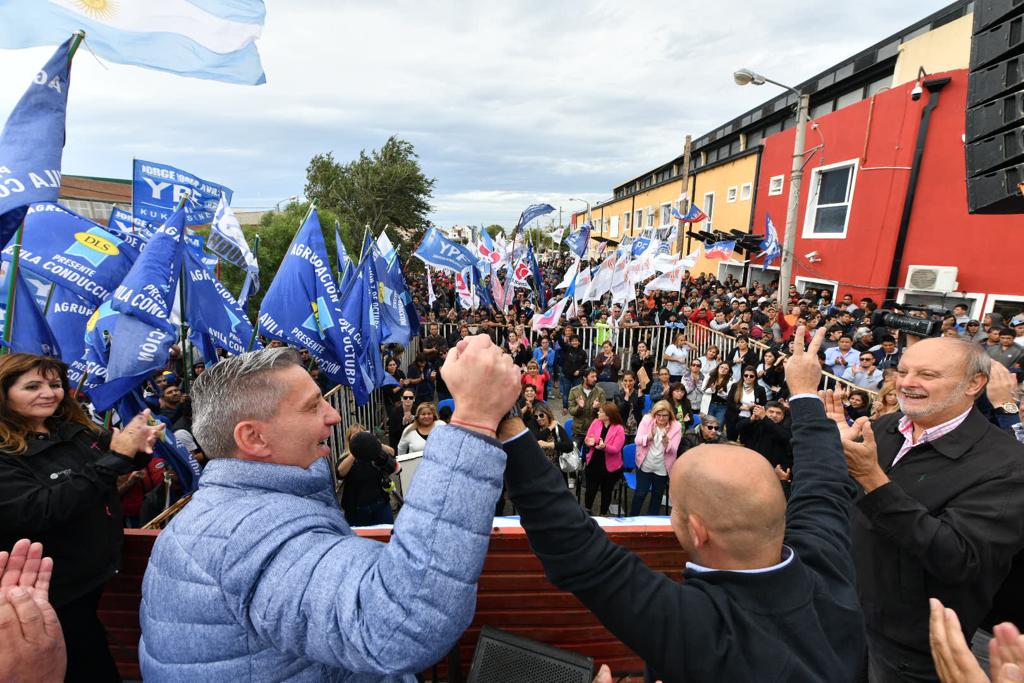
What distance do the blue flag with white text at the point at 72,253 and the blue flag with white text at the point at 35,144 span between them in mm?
1219

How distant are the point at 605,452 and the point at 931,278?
12499 mm

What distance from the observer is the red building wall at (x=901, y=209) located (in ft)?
38.4

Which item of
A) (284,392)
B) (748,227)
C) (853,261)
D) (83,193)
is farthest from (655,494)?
(83,193)

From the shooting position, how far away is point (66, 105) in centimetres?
314

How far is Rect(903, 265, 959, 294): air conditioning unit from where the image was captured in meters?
12.4

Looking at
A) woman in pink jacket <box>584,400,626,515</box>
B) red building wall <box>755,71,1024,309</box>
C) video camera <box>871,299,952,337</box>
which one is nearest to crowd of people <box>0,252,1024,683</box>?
woman in pink jacket <box>584,400,626,515</box>

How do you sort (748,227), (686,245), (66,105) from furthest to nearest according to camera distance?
(686,245)
(748,227)
(66,105)

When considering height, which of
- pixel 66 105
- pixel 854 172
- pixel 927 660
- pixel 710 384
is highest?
pixel 854 172

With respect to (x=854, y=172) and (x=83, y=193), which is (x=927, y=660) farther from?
(x=83, y=193)

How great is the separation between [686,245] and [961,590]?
3098 centimetres

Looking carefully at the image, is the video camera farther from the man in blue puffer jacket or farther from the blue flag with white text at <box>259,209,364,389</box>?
the man in blue puffer jacket

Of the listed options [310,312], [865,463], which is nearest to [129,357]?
[310,312]

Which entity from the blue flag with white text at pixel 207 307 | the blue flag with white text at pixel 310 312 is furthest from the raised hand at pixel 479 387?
the blue flag with white text at pixel 207 307

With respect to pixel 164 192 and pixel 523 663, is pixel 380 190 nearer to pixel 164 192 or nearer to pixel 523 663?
pixel 164 192
